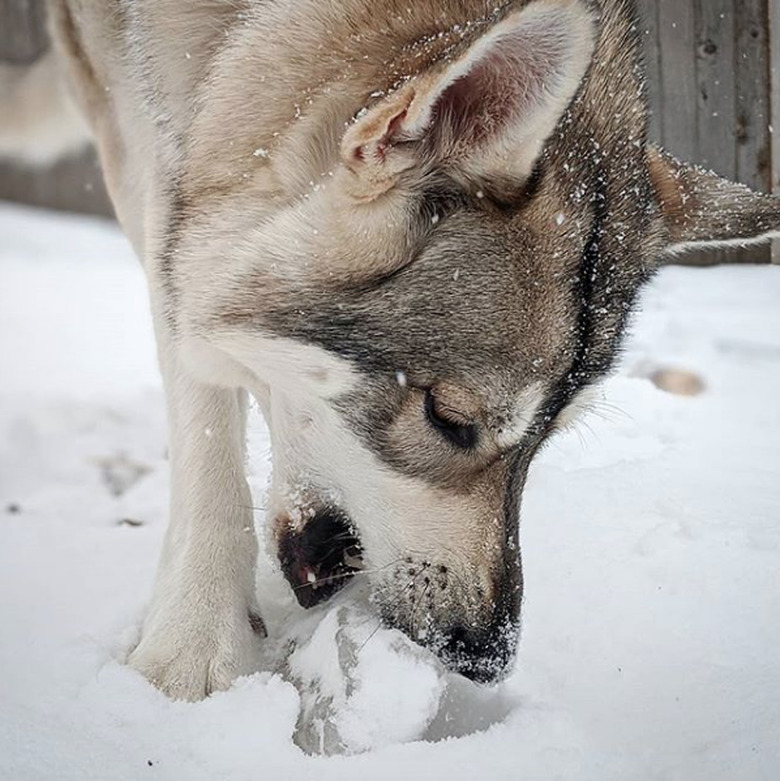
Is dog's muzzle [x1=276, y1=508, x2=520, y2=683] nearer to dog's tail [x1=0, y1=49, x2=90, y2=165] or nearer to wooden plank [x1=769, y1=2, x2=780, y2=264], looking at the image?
wooden plank [x1=769, y1=2, x2=780, y2=264]

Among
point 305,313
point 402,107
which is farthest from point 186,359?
point 402,107

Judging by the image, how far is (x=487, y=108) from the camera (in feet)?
5.71

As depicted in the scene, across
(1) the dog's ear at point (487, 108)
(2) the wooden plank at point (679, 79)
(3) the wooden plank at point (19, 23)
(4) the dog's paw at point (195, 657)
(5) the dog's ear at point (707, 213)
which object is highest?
(1) the dog's ear at point (487, 108)

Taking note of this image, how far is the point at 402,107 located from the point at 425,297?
0.41 m

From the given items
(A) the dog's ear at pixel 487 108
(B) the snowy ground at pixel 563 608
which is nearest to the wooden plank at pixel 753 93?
(B) the snowy ground at pixel 563 608

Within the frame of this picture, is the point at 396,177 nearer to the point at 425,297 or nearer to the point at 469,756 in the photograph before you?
the point at 425,297

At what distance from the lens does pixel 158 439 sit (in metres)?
3.92

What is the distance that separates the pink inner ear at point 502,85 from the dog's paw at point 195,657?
1174 mm

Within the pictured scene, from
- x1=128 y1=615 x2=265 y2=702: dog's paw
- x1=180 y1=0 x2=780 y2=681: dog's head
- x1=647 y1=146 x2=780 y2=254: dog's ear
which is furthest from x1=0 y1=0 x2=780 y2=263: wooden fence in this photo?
x1=128 y1=615 x2=265 y2=702: dog's paw

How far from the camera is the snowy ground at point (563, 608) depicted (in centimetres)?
181

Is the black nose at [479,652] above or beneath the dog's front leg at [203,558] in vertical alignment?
above

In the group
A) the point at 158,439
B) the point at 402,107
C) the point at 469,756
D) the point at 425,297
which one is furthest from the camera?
the point at 158,439

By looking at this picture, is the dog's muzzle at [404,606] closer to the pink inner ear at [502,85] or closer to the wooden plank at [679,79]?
the pink inner ear at [502,85]

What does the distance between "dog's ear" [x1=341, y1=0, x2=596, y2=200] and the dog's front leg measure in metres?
0.94
